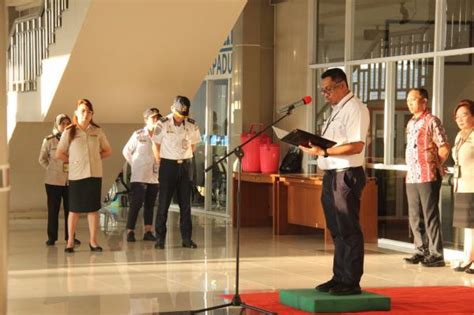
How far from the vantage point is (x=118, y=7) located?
1072cm

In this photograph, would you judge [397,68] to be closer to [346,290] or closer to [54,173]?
[54,173]

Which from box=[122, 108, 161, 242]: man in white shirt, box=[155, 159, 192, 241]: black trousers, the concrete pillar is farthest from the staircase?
the concrete pillar

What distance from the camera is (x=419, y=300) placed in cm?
778

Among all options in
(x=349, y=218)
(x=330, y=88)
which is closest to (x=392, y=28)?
(x=330, y=88)

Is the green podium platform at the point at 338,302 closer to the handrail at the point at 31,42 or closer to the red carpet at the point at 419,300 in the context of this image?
the red carpet at the point at 419,300

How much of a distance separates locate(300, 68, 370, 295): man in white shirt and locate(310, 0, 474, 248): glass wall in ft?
11.6

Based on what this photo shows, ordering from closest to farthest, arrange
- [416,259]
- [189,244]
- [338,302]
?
1. [338,302]
2. [416,259]
3. [189,244]

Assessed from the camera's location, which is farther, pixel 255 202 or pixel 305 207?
pixel 255 202

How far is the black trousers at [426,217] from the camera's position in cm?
991

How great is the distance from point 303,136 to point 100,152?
396 cm

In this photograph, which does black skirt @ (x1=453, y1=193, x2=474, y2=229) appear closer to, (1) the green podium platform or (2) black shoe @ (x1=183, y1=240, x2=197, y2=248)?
(1) the green podium platform

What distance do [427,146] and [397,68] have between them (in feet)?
7.20

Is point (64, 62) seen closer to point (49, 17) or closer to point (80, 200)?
point (49, 17)

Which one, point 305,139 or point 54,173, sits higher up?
point 305,139
